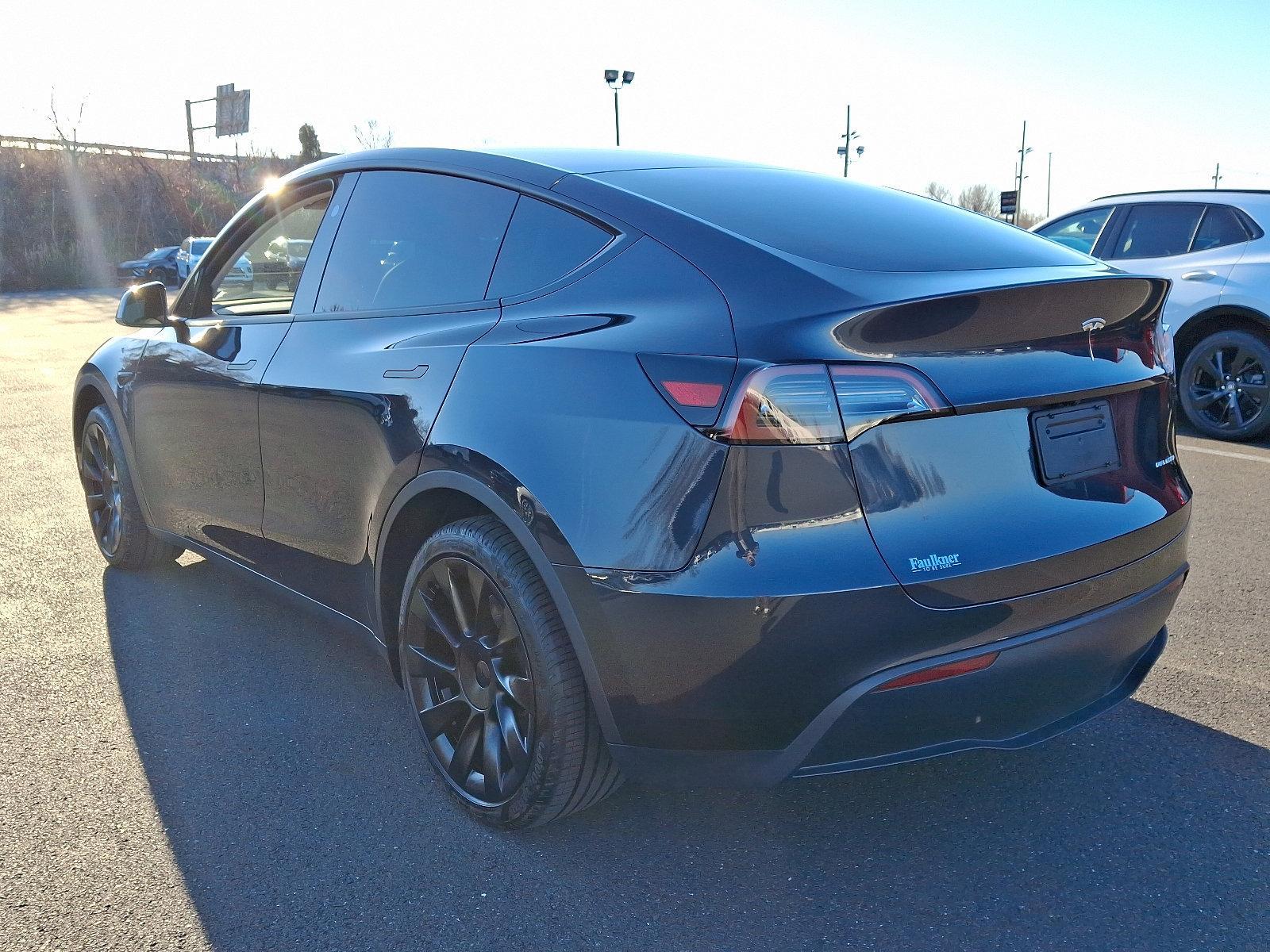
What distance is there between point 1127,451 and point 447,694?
1.74m

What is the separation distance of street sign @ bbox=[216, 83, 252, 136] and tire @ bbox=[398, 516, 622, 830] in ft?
192

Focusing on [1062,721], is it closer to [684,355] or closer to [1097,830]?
[1097,830]

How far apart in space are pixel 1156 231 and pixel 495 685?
722cm

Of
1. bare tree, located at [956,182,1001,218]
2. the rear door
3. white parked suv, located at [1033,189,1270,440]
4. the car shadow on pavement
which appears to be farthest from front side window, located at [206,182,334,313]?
bare tree, located at [956,182,1001,218]

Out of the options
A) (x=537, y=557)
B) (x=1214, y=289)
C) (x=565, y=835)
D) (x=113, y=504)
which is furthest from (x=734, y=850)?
(x=1214, y=289)

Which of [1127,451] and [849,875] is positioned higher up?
[1127,451]

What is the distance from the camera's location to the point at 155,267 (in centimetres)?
3444

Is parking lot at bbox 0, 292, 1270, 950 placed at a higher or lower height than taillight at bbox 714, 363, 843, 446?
lower

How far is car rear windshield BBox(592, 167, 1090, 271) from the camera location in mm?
2467

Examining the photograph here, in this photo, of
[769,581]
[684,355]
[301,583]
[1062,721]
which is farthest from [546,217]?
[1062,721]

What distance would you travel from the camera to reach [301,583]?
3.45m

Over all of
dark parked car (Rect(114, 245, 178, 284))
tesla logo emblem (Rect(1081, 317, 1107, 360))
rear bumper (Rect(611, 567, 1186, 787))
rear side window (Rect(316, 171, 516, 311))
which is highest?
rear side window (Rect(316, 171, 516, 311))

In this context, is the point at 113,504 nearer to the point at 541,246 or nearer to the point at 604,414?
the point at 541,246

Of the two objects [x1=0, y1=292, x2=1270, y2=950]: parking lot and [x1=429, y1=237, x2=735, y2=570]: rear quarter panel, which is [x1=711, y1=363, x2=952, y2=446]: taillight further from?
[x1=0, y1=292, x2=1270, y2=950]: parking lot
